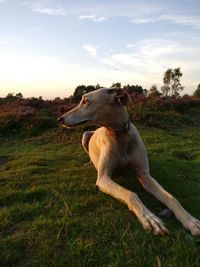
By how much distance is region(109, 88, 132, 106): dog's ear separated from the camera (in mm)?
6605

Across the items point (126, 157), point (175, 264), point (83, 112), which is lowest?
point (175, 264)

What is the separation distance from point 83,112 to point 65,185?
1.31 meters

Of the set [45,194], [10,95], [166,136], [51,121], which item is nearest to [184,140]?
[166,136]

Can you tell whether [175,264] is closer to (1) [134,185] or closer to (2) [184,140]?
(1) [134,185]

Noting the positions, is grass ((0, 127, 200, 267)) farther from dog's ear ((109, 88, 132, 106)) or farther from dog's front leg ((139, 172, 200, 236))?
dog's ear ((109, 88, 132, 106))

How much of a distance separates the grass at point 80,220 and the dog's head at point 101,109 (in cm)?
112

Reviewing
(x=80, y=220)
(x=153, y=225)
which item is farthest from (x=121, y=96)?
(x=153, y=225)

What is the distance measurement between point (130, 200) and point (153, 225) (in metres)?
0.69

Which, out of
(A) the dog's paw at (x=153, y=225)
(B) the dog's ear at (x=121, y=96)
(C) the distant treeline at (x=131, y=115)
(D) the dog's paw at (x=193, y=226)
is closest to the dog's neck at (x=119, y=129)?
(B) the dog's ear at (x=121, y=96)

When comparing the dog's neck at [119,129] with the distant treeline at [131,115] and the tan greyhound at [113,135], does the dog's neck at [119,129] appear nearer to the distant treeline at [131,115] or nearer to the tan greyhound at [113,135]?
the tan greyhound at [113,135]

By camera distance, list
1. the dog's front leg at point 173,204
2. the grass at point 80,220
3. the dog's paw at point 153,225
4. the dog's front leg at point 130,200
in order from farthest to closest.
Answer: the dog's front leg at point 173,204 < the dog's front leg at point 130,200 < the dog's paw at point 153,225 < the grass at point 80,220

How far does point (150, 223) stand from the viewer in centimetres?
497

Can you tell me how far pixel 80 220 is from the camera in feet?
17.2

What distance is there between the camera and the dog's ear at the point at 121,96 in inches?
260
